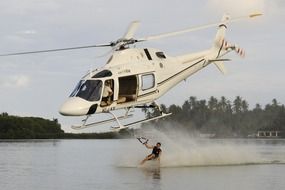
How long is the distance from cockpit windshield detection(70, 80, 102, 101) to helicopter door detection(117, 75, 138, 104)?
1168 mm

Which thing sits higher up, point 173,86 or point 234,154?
point 173,86

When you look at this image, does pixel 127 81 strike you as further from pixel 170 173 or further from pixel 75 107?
pixel 170 173

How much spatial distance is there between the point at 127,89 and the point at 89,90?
2026 mm

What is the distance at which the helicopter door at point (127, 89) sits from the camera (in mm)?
26500

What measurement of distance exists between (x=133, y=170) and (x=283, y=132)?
9944 centimetres

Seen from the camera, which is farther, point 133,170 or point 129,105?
point 133,170

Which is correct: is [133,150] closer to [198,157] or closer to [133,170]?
[198,157]

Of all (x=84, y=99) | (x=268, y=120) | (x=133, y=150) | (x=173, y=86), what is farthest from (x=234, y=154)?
(x=268, y=120)

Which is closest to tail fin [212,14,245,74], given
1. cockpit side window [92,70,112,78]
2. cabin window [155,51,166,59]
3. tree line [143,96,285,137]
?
cabin window [155,51,166,59]

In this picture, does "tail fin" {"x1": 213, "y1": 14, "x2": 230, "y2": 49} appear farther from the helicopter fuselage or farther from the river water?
the river water

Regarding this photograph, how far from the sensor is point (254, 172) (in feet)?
107

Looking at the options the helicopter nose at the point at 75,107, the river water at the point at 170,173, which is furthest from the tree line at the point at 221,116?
the helicopter nose at the point at 75,107

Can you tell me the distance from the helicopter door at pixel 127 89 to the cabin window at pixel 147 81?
20.3 inches

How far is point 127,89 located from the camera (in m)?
26.9
